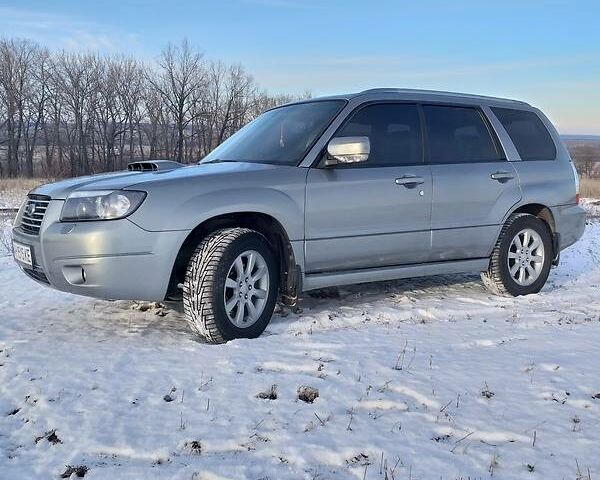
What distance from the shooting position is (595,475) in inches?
90.1

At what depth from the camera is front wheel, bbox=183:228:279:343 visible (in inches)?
151

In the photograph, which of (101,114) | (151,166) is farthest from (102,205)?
(101,114)

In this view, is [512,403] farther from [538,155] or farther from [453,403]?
[538,155]

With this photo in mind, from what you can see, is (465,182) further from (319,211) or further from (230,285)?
(230,285)

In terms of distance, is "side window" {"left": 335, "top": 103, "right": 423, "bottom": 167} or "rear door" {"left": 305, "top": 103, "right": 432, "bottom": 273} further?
"side window" {"left": 335, "top": 103, "right": 423, "bottom": 167}

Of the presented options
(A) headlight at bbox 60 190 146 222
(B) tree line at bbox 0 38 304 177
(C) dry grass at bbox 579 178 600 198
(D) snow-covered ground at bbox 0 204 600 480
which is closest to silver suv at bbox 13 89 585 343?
(A) headlight at bbox 60 190 146 222

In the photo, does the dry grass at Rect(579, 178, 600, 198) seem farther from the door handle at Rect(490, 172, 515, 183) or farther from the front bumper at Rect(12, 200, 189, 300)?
the front bumper at Rect(12, 200, 189, 300)

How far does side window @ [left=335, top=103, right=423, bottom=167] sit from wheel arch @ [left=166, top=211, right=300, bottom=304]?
869 millimetres

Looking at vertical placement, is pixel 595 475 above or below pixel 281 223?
below

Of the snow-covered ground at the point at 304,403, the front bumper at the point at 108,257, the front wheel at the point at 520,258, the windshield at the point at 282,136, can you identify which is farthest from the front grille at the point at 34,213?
the front wheel at the point at 520,258

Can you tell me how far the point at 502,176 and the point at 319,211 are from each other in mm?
1997

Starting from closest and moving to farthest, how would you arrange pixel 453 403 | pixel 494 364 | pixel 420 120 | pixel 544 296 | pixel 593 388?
1. pixel 453 403
2. pixel 593 388
3. pixel 494 364
4. pixel 420 120
5. pixel 544 296

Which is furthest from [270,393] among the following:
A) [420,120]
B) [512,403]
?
[420,120]

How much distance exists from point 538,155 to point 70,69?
197 feet
